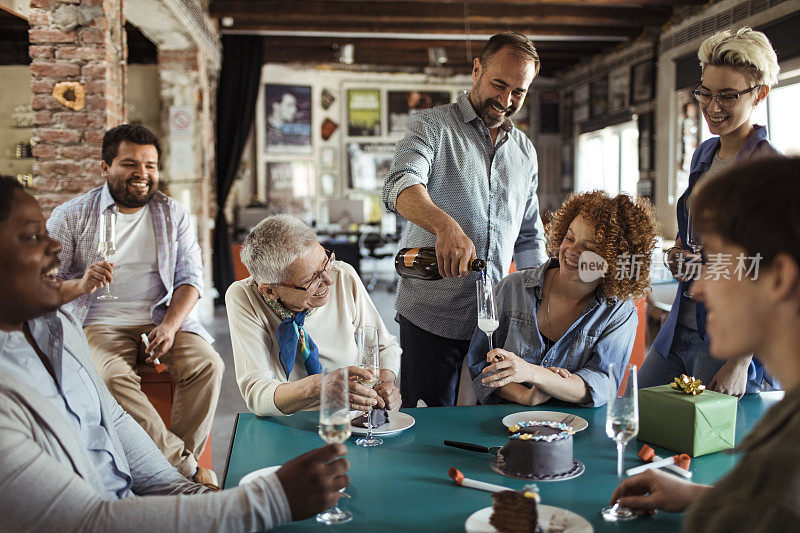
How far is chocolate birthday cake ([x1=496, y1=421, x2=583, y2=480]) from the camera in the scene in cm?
133

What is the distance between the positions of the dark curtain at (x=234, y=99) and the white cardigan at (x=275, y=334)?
675cm

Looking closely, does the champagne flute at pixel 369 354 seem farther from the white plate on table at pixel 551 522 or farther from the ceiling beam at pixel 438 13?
the ceiling beam at pixel 438 13

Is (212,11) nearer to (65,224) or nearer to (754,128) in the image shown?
(65,224)

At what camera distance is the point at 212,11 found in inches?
294

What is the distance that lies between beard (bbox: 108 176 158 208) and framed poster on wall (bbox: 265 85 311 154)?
784 centimetres

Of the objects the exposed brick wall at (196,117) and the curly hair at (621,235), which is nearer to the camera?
the curly hair at (621,235)

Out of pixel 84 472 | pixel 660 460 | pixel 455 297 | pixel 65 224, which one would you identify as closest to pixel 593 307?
pixel 455 297

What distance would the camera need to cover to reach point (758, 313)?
858 millimetres

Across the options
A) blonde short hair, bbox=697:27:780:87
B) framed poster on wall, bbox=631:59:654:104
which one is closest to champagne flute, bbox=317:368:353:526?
blonde short hair, bbox=697:27:780:87

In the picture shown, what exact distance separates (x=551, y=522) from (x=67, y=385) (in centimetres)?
98

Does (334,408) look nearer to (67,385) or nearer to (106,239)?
(67,385)

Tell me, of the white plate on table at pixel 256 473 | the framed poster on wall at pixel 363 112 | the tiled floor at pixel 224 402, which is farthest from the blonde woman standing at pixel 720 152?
the framed poster on wall at pixel 363 112

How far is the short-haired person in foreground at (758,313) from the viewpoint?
74 centimetres

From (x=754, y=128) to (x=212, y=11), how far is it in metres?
6.82
